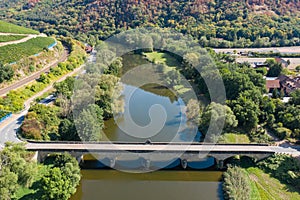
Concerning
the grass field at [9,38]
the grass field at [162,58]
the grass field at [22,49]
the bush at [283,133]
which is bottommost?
the grass field at [162,58]

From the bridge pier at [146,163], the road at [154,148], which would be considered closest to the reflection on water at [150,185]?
the bridge pier at [146,163]

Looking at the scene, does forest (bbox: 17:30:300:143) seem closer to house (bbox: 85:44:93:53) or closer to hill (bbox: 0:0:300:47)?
house (bbox: 85:44:93:53)

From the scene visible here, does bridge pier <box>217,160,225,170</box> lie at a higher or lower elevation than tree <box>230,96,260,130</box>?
lower

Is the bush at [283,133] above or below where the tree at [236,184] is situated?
above

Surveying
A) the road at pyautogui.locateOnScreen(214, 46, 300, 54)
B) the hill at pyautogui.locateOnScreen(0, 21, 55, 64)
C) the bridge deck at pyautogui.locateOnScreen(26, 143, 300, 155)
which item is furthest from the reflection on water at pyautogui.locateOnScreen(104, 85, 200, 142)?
the road at pyautogui.locateOnScreen(214, 46, 300, 54)

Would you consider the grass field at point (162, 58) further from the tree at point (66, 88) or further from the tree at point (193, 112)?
the tree at point (193, 112)

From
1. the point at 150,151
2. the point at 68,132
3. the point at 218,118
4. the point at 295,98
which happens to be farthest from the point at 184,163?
the point at 295,98
